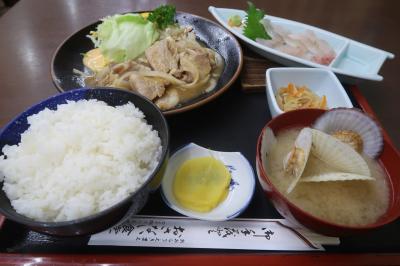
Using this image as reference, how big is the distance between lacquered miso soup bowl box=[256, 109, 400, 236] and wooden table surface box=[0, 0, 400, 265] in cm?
61

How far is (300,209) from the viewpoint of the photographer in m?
1.01

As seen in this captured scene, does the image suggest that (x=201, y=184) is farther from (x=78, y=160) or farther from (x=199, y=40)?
(x=199, y=40)

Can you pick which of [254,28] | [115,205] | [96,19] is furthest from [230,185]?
[96,19]

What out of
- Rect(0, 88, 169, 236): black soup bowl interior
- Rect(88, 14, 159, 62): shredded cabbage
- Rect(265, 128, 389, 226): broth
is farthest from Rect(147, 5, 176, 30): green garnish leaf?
Rect(265, 128, 389, 226): broth

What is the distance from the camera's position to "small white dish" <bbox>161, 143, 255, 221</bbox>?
48.1 inches

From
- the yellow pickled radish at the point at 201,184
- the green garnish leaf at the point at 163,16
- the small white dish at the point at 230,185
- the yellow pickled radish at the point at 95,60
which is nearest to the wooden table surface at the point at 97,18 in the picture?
the yellow pickled radish at the point at 95,60

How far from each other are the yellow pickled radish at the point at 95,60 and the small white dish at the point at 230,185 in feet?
3.52

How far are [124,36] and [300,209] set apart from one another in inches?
74.0

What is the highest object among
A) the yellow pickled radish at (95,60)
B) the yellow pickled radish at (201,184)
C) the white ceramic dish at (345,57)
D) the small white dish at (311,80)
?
the white ceramic dish at (345,57)

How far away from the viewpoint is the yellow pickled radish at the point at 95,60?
2125 mm

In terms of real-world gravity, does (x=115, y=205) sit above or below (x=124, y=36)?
below

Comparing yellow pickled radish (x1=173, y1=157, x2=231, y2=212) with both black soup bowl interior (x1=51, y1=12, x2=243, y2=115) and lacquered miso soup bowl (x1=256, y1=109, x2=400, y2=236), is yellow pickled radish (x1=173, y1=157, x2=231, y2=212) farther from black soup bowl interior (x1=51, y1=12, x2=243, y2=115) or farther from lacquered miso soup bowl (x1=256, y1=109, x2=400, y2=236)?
black soup bowl interior (x1=51, y1=12, x2=243, y2=115)

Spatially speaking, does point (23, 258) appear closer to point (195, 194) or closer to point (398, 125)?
point (195, 194)

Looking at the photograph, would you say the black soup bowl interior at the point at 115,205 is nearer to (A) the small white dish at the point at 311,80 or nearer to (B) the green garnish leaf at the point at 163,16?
(A) the small white dish at the point at 311,80
